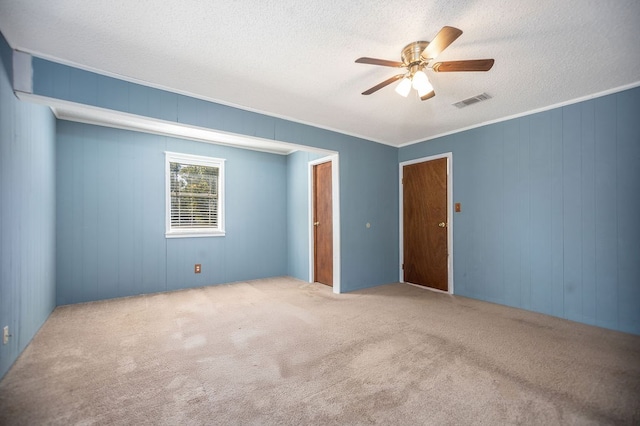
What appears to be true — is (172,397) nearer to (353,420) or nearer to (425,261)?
(353,420)

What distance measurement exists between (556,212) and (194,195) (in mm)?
5090

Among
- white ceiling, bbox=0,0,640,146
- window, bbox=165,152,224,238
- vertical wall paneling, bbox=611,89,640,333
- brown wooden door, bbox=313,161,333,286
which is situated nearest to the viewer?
white ceiling, bbox=0,0,640,146

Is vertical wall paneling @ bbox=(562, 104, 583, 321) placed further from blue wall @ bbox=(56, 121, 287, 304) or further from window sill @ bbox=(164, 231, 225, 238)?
window sill @ bbox=(164, 231, 225, 238)

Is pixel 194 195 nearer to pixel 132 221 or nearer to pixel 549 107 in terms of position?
pixel 132 221

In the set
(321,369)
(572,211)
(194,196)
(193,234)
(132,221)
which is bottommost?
(321,369)

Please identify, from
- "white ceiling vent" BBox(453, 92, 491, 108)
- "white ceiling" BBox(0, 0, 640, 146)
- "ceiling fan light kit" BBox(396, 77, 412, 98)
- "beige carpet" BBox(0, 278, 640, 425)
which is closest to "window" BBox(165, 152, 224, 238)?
"beige carpet" BBox(0, 278, 640, 425)

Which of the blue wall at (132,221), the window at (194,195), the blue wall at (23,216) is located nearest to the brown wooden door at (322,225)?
the blue wall at (132,221)

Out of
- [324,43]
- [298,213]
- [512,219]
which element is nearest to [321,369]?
[324,43]

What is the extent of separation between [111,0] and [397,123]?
3.24 m

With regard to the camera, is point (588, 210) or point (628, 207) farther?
point (588, 210)

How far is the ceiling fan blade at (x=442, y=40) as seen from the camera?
167cm

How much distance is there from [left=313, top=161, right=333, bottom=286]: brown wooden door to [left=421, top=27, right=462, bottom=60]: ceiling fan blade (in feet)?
9.71

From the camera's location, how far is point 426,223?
4.59 m

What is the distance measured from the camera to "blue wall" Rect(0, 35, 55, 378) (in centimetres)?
205
